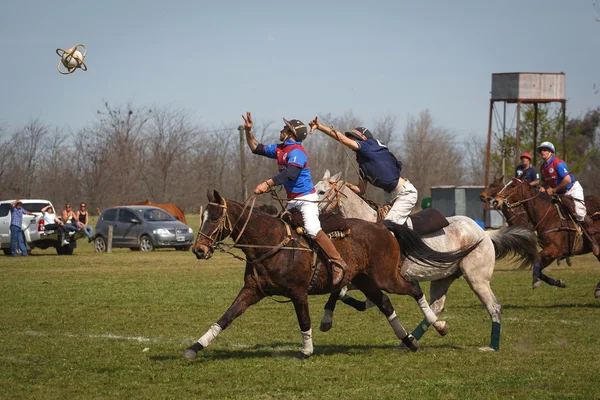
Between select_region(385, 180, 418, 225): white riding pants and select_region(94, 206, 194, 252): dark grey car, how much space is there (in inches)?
883

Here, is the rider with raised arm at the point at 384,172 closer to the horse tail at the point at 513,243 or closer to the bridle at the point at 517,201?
the horse tail at the point at 513,243

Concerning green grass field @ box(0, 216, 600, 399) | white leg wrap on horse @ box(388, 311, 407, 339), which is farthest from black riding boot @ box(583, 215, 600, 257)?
white leg wrap on horse @ box(388, 311, 407, 339)

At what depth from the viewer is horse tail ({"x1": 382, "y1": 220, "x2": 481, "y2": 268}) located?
10.5 meters

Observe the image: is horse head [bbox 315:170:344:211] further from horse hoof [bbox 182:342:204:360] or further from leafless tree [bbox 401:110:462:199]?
leafless tree [bbox 401:110:462:199]

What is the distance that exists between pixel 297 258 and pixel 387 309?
4.52ft

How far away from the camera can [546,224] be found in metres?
17.0

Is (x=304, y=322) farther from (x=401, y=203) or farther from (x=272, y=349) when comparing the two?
(x=401, y=203)

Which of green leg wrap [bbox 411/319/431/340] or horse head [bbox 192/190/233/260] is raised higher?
horse head [bbox 192/190/233/260]

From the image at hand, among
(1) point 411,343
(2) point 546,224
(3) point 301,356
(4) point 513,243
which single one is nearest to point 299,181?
(3) point 301,356

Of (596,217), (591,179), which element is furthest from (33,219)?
(591,179)

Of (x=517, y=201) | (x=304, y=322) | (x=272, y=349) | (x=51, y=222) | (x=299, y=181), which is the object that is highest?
(x=299, y=181)

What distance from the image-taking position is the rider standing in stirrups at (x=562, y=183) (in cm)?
1686

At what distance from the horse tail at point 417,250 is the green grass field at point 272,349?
110 centimetres

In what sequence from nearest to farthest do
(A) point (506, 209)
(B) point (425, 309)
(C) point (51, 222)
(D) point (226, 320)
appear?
(D) point (226, 320)
(B) point (425, 309)
(A) point (506, 209)
(C) point (51, 222)
